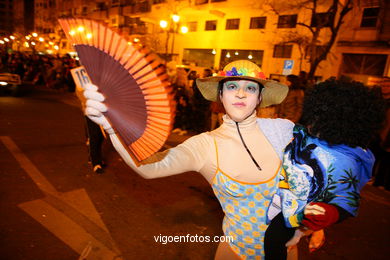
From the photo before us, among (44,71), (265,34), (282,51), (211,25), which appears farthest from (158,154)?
(211,25)

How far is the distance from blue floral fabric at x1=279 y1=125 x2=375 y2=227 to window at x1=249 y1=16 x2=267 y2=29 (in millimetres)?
21189

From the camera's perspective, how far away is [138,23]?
3244 cm

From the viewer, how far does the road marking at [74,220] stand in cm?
289

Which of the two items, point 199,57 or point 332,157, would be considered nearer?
point 332,157

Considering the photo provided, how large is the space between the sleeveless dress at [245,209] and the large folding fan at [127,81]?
53 centimetres

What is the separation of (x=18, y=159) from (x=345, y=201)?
588 centimetres

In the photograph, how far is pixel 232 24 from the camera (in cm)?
2250

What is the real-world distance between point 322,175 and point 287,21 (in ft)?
65.7

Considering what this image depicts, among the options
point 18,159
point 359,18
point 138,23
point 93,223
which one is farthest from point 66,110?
point 138,23

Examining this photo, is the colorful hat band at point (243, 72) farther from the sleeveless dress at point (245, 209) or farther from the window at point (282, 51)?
the window at point (282, 51)

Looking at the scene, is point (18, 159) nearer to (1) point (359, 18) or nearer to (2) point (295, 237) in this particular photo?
(2) point (295, 237)

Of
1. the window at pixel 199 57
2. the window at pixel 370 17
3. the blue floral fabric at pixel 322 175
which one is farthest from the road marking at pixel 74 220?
the window at pixel 199 57

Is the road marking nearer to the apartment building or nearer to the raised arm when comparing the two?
the raised arm

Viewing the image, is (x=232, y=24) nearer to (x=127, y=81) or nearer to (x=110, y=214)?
(x=110, y=214)
